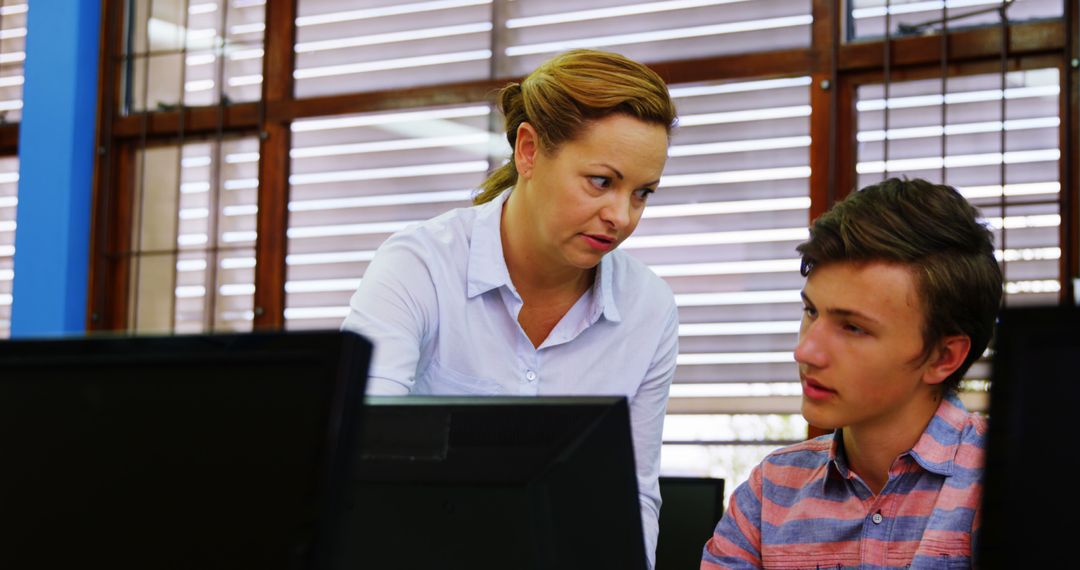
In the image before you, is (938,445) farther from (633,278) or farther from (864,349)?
(633,278)

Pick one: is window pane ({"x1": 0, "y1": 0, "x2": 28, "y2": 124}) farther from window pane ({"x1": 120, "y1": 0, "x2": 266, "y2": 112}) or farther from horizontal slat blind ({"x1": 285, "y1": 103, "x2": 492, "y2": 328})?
horizontal slat blind ({"x1": 285, "y1": 103, "x2": 492, "y2": 328})

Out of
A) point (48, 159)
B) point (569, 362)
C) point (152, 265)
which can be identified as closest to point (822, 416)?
point (569, 362)

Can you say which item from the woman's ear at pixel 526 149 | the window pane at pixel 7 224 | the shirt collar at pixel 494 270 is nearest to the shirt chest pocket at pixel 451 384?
the shirt collar at pixel 494 270

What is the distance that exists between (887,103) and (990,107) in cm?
28

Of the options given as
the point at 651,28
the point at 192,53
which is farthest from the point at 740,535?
the point at 192,53

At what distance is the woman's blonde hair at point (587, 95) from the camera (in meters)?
1.71

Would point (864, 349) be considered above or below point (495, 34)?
below

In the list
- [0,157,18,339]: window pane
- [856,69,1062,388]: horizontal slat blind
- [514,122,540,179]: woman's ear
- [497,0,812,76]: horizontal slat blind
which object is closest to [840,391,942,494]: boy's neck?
[514,122,540,179]: woman's ear

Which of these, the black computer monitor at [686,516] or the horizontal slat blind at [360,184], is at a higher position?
the horizontal slat blind at [360,184]

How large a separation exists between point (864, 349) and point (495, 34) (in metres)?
2.82

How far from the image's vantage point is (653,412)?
5.87 feet

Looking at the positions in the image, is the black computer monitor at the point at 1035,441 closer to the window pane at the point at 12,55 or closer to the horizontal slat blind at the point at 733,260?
the horizontal slat blind at the point at 733,260

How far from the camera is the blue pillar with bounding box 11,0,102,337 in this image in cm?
436

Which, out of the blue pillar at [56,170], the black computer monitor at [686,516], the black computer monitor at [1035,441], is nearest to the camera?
the black computer monitor at [1035,441]
